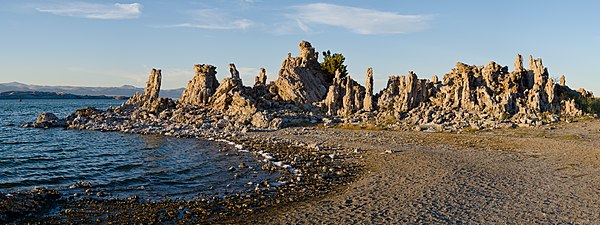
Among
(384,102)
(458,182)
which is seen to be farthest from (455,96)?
(458,182)

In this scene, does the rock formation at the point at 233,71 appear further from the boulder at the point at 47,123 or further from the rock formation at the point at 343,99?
the boulder at the point at 47,123

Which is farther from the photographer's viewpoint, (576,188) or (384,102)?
(384,102)

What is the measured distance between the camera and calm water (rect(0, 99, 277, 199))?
69.3 ft

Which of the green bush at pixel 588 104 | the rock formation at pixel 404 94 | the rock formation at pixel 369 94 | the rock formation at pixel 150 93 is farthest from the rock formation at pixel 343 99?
the rock formation at pixel 150 93

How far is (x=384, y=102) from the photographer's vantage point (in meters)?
54.5

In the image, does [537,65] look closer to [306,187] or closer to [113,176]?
[306,187]

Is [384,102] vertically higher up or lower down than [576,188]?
higher up

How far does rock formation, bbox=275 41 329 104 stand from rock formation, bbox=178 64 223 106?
372 inches

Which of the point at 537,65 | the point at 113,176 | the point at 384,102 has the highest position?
the point at 537,65

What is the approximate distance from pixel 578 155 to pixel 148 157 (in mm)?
26619

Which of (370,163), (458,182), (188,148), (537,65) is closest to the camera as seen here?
(458,182)

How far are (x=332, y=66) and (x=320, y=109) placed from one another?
12.7 m

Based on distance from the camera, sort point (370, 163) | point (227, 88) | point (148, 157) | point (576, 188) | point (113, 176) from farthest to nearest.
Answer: point (227, 88)
point (148, 157)
point (370, 163)
point (113, 176)
point (576, 188)

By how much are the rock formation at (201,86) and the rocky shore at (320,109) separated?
0.50ft
